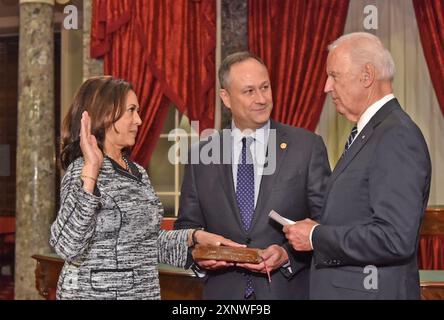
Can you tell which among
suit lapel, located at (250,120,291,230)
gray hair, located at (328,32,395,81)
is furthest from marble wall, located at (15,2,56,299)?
gray hair, located at (328,32,395,81)

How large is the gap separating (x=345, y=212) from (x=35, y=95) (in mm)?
4498

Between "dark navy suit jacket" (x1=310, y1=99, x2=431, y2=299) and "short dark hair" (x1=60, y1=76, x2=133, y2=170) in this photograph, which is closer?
"dark navy suit jacket" (x1=310, y1=99, x2=431, y2=299)

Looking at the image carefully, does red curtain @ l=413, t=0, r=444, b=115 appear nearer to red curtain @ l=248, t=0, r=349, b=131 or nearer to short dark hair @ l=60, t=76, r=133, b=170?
red curtain @ l=248, t=0, r=349, b=131

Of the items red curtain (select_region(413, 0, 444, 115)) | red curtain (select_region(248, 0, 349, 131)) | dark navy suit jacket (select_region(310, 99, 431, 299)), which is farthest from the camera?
red curtain (select_region(248, 0, 349, 131))

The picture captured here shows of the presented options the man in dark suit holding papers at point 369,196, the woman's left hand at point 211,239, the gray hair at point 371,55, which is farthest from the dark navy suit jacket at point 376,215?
the woman's left hand at point 211,239

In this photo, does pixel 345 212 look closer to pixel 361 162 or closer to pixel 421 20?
pixel 361 162

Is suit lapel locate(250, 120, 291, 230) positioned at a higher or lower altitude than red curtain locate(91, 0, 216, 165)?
lower

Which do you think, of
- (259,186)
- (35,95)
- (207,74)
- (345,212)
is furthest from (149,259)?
(35,95)

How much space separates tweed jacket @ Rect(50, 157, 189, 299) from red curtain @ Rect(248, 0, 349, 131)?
3507 mm

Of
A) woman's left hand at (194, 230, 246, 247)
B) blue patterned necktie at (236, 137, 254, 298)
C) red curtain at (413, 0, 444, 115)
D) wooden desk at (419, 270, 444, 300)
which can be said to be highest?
red curtain at (413, 0, 444, 115)

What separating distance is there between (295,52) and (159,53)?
1301 mm

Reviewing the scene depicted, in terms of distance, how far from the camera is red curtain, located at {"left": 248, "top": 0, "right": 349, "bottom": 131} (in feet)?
18.4

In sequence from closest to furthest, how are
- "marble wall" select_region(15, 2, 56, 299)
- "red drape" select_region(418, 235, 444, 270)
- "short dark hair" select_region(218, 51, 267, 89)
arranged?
1. "short dark hair" select_region(218, 51, 267, 89)
2. "red drape" select_region(418, 235, 444, 270)
3. "marble wall" select_region(15, 2, 56, 299)

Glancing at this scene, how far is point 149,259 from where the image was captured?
230 cm
